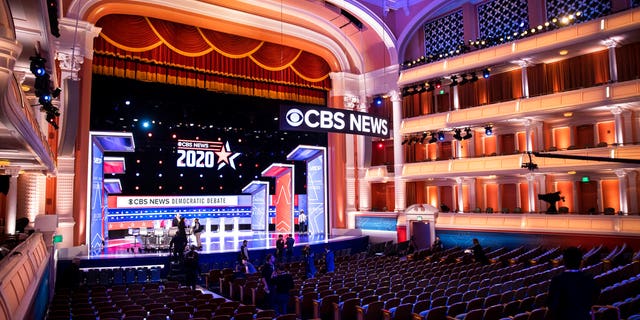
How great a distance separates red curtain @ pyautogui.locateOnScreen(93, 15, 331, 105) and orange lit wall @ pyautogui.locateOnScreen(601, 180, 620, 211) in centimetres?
1475

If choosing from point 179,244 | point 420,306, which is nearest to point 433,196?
point 179,244

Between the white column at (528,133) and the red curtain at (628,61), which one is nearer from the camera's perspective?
the red curtain at (628,61)

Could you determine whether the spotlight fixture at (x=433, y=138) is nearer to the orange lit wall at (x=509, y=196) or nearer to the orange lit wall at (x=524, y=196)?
the orange lit wall at (x=509, y=196)

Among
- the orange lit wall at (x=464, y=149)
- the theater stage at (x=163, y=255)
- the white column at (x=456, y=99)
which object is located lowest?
the theater stage at (x=163, y=255)

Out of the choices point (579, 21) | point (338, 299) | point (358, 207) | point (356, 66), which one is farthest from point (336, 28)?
point (338, 299)

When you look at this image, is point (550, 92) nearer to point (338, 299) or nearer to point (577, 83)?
point (577, 83)

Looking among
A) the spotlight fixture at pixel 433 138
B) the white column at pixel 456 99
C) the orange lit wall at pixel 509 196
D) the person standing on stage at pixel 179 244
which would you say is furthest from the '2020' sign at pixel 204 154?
the orange lit wall at pixel 509 196

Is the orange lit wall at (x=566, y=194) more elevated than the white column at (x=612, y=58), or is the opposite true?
the white column at (x=612, y=58)

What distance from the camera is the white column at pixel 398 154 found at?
2527 cm

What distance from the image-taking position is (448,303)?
876 cm

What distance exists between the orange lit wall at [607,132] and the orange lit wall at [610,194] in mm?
1800

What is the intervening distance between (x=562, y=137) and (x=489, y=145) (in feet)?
11.8

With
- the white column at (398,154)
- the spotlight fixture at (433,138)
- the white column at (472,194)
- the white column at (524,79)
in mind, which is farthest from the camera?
the white column at (398,154)

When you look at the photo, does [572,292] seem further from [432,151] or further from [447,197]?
[432,151]
